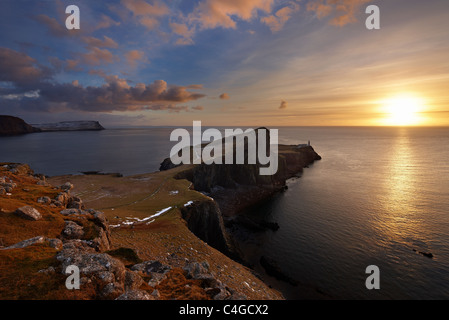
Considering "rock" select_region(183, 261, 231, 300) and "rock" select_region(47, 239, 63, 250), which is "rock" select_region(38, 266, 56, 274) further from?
"rock" select_region(183, 261, 231, 300)

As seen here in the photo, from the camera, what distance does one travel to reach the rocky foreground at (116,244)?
1132 cm

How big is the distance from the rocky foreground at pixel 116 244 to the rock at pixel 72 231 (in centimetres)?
8

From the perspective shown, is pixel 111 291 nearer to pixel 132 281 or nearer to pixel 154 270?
pixel 132 281

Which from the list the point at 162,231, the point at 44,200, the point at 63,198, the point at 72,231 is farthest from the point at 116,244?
the point at 44,200

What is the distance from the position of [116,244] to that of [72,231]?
823cm

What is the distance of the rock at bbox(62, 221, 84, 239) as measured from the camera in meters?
17.8

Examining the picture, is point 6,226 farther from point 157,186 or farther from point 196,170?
point 196,170

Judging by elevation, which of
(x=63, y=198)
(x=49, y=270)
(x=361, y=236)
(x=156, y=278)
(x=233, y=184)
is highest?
(x=63, y=198)

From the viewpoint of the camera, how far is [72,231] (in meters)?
18.2

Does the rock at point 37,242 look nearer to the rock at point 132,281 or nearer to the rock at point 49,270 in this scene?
the rock at point 49,270

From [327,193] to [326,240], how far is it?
37.3m

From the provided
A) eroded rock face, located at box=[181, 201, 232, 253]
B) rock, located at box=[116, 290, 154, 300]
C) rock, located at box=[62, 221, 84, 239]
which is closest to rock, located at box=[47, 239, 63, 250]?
rock, located at box=[62, 221, 84, 239]
